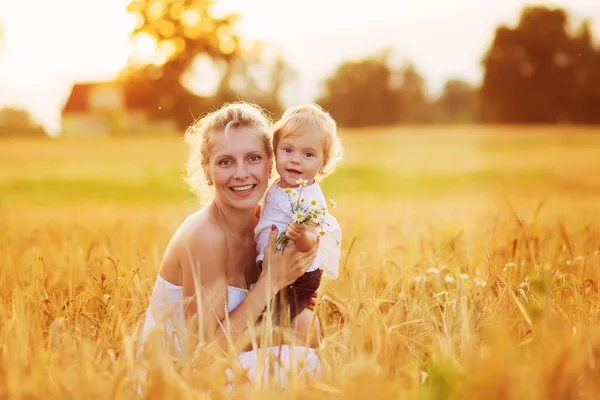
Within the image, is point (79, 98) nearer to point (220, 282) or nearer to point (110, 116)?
point (110, 116)

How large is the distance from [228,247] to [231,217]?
0.16 m

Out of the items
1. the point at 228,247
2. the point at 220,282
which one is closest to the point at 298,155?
the point at 228,247

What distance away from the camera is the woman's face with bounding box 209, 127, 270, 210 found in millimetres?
3400

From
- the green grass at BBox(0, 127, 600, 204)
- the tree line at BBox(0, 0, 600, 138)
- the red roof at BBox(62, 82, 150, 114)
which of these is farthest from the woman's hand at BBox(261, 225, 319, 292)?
the red roof at BBox(62, 82, 150, 114)

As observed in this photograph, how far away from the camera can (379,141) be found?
3247cm

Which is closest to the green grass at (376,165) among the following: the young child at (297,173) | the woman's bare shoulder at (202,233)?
the young child at (297,173)

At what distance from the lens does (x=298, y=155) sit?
355cm

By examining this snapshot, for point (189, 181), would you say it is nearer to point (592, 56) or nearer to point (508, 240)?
point (508, 240)

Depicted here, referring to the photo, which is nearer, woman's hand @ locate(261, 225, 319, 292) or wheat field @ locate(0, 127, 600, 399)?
wheat field @ locate(0, 127, 600, 399)

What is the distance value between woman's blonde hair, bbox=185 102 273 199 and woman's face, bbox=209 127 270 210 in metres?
0.04

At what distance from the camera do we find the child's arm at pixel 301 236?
3.15m

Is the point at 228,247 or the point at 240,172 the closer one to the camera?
the point at 240,172

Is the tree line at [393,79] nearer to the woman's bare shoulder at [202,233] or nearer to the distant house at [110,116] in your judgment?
the distant house at [110,116]

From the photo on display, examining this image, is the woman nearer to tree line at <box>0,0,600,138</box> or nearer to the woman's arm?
the woman's arm
